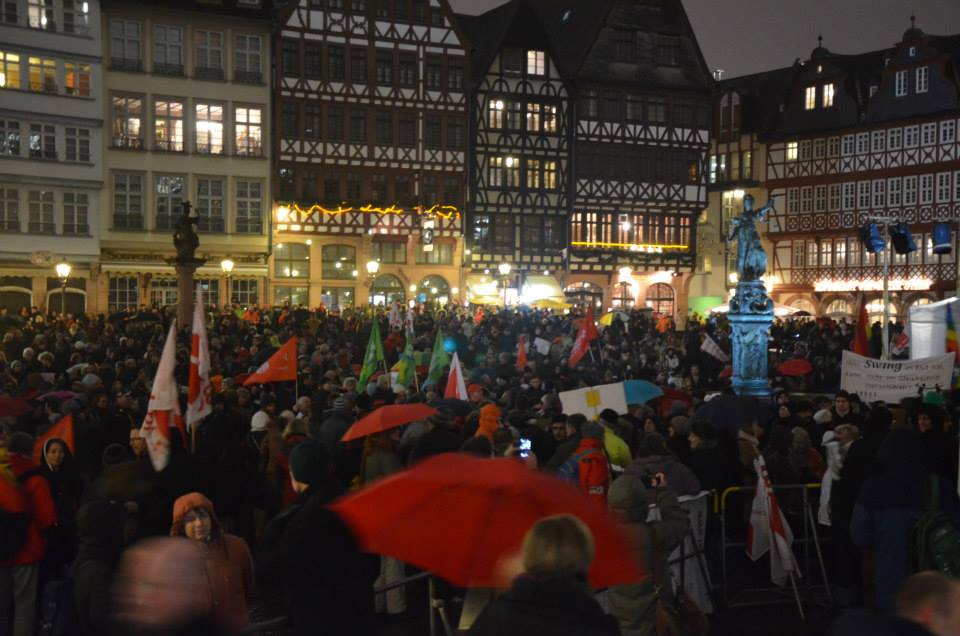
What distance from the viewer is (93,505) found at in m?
5.39

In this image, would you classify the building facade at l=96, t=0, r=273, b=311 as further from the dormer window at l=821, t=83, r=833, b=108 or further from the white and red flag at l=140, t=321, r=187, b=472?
the white and red flag at l=140, t=321, r=187, b=472

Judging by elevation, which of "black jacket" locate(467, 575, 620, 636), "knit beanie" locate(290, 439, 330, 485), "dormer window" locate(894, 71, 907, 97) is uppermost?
"dormer window" locate(894, 71, 907, 97)

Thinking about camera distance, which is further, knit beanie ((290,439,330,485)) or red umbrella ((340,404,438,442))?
red umbrella ((340,404,438,442))

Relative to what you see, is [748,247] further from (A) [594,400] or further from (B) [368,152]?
(B) [368,152]

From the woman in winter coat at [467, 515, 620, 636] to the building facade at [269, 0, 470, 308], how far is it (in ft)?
127

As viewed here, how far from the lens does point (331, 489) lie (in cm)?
548

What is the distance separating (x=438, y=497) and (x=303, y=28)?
4012 cm

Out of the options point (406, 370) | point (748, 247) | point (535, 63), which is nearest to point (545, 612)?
point (406, 370)

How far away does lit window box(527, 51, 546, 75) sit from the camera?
47.0 m

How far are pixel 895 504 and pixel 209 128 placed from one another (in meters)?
37.4

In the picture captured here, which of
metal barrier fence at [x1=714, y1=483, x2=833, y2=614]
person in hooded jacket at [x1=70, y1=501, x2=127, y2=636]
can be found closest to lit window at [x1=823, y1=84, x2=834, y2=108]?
metal barrier fence at [x1=714, y1=483, x2=833, y2=614]

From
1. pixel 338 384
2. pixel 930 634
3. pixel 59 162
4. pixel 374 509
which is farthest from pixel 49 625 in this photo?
pixel 59 162

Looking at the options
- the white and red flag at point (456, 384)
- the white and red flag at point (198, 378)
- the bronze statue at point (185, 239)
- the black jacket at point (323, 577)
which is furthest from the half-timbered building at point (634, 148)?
the black jacket at point (323, 577)

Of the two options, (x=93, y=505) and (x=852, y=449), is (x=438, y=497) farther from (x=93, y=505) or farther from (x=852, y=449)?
(x=852, y=449)
